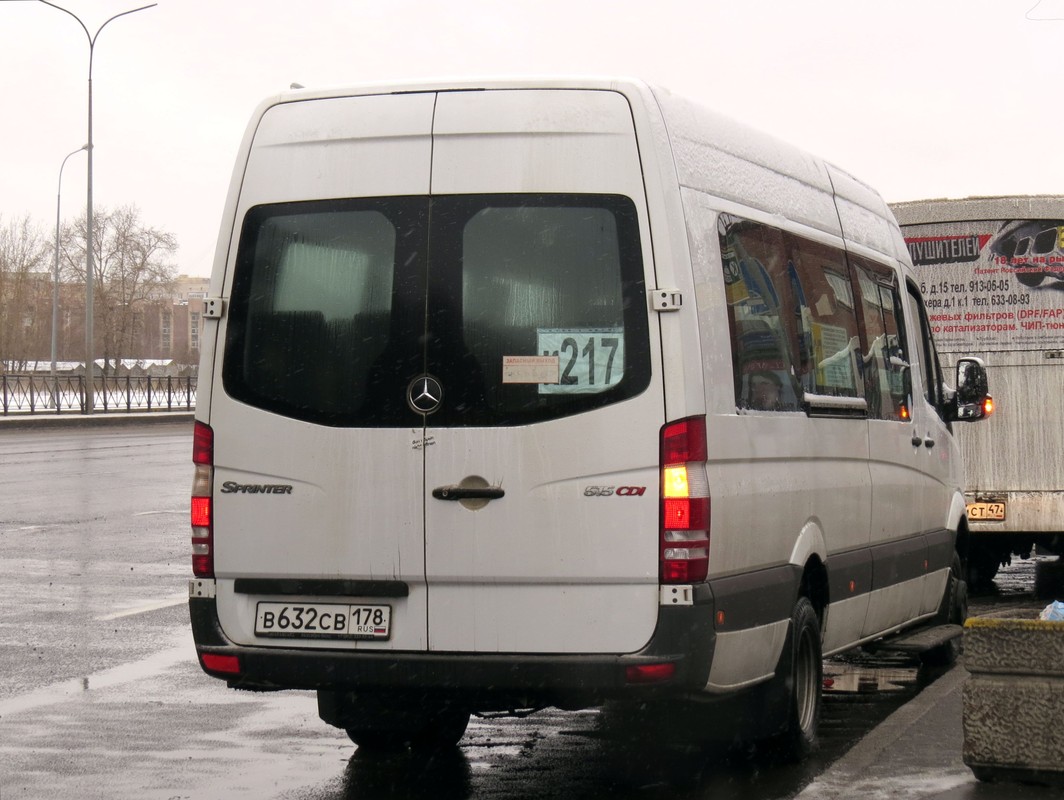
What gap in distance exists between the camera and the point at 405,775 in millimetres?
6410

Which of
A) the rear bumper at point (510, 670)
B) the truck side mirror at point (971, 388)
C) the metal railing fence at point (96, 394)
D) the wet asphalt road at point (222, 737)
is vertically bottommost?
the wet asphalt road at point (222, 737)

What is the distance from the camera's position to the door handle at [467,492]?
18.3 feet

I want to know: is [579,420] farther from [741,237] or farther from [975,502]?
[975,502]

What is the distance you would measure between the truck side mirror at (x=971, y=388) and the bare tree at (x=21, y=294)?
218 ft

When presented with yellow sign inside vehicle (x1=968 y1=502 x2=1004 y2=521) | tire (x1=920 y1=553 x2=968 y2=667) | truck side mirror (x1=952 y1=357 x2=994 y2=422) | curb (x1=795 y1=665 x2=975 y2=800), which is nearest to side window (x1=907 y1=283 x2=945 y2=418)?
truck side mirror (x1=952 y1=357 x2=994 y2=422)

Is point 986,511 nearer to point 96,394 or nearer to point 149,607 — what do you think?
point 149,607

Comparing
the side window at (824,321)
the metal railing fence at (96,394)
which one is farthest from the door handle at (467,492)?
the metal railing fence at (96,394)

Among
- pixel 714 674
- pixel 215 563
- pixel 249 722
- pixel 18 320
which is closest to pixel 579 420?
pixel 714 674

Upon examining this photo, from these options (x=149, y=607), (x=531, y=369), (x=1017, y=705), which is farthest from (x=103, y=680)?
(x=1017, y=705)

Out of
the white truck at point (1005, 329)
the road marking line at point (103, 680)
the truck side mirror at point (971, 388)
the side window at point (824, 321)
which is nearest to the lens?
the side window at point (824, 321)

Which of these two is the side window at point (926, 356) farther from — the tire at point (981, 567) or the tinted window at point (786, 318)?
the tire at point (981, 567)

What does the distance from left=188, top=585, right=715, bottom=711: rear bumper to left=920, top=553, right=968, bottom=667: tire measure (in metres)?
3.85

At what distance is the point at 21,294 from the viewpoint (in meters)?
78.2

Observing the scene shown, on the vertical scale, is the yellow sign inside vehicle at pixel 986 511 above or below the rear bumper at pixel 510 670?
above
